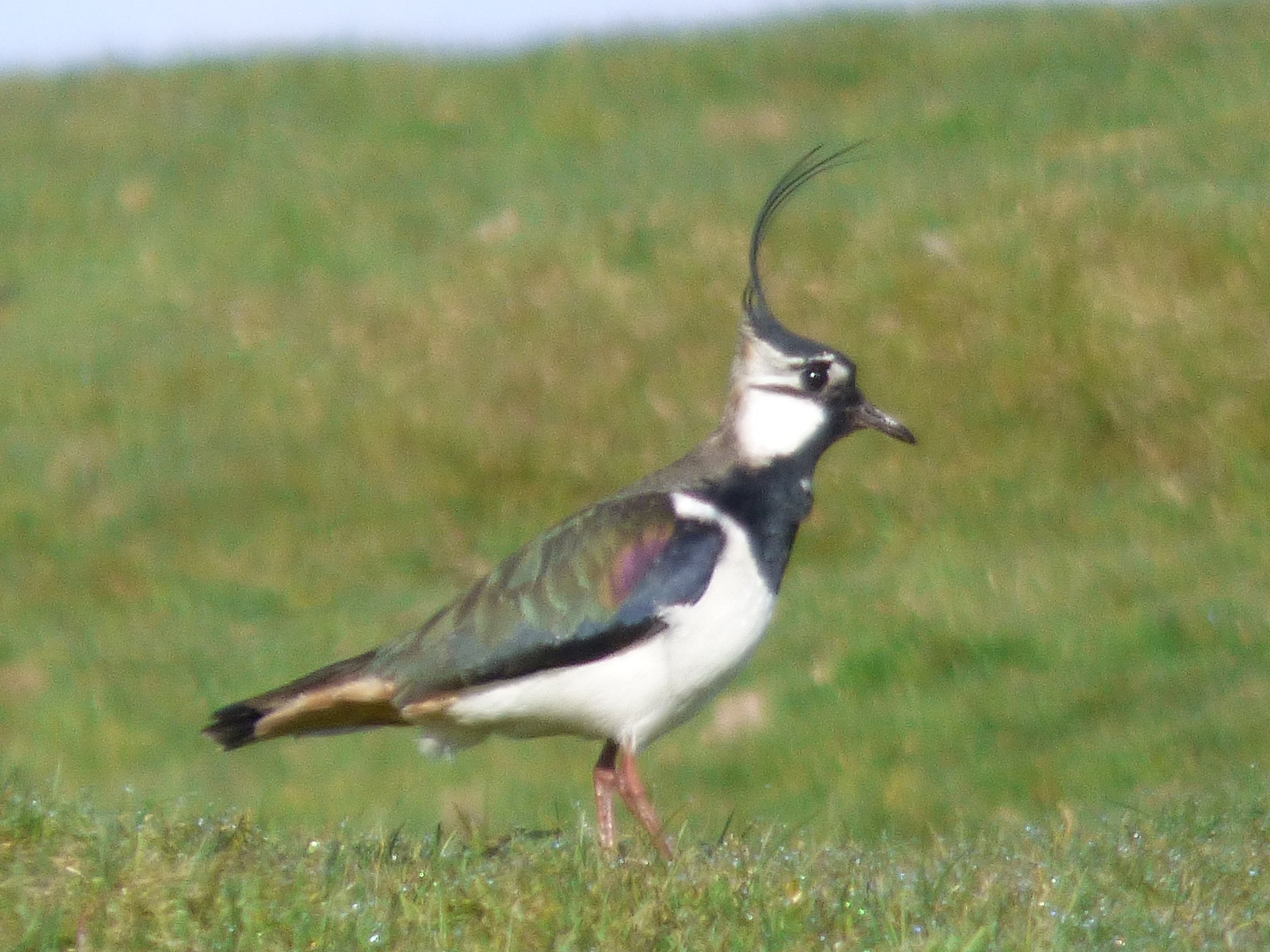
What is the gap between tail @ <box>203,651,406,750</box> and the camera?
23.2ft

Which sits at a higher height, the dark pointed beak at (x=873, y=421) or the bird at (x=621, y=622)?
the dark pointed beak at (x=873, y=421)

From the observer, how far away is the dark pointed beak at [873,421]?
7.55 metres

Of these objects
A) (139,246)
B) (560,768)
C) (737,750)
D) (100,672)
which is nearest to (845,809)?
(737,750)

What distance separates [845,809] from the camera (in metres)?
10.1

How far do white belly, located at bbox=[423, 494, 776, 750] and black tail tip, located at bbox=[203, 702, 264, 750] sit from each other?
65cm

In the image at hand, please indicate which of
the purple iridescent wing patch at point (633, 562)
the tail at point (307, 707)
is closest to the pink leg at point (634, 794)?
the purple iridescent wing patch at point (633, 562)

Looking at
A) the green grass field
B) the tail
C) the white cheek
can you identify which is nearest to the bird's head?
the white cheek

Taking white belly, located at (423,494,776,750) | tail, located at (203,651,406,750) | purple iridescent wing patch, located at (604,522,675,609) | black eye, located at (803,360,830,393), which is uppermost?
black eye, located at (803,360,830,393)

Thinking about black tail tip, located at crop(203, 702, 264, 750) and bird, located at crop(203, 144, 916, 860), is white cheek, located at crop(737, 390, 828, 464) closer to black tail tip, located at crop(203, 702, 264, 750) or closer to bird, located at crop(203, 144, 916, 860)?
bird, located at crop(203, 144, 916, 860)

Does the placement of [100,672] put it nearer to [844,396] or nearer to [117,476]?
[117,476]

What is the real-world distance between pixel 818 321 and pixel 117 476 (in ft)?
15.9

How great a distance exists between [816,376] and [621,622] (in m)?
1.14

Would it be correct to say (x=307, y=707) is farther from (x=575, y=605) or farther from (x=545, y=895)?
(x=545, y=895)

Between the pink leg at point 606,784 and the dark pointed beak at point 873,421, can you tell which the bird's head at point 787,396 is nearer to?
the dark pointed beak at point 873,421
